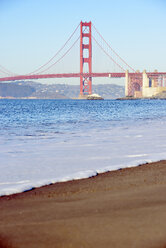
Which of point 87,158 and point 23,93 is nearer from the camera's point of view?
point 87,158

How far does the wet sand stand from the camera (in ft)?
4.99

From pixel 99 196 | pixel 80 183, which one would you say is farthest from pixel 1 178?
pixel 99 196

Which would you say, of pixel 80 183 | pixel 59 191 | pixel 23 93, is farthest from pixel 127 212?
pixel 23 93

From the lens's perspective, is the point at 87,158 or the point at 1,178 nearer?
the point at 1,178

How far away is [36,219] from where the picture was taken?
179 centimetres

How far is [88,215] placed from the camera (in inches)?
71.0

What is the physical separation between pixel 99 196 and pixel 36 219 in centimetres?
48

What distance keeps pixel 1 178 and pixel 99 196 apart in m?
1.02

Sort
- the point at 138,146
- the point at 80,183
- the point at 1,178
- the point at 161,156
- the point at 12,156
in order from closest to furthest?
1. the point at 80,183
2. the point at 1,178
3. the point at 161,156
4. the point at 12,156
5. the point at 138,146

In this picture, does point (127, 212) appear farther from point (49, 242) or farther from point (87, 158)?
point (87, 158)

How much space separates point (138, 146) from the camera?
4.94m

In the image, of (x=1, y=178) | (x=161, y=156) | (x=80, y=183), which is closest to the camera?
(x=80, y=183)

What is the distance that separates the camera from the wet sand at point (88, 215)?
1.52m

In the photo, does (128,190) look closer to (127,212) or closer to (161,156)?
(127,212)
